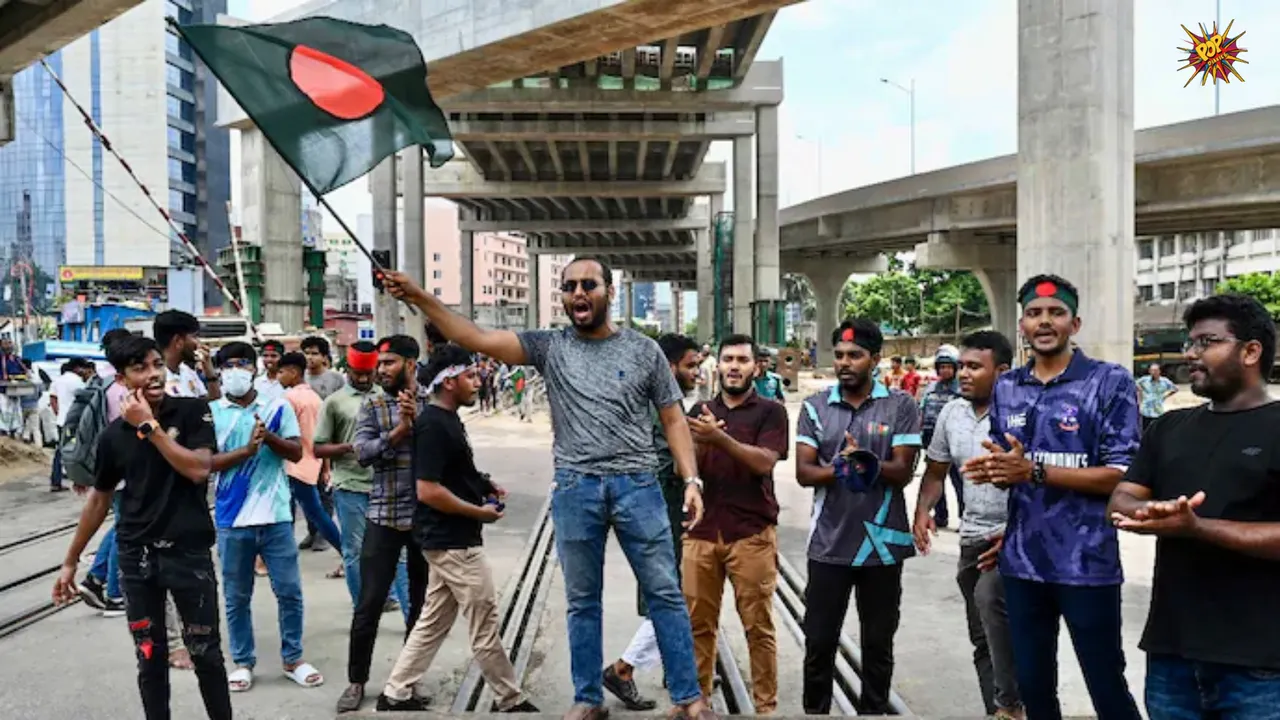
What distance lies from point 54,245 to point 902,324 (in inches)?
2925

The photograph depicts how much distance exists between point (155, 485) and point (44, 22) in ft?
30.2

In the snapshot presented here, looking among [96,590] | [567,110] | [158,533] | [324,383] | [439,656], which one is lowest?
[439,656]

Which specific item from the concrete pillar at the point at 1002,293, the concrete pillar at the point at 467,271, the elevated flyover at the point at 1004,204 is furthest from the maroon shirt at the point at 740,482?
the concrete pillar at the point at 467,271

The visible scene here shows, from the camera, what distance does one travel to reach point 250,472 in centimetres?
501

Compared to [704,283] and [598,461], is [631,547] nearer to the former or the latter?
[598,461]

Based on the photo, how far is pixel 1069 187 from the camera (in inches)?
449

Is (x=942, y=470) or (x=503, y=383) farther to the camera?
(x=503, y=383)

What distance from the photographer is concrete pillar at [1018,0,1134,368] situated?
11.2 meters

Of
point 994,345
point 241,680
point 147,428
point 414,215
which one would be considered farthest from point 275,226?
point 994,345

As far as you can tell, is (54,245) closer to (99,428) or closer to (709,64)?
(709,64)

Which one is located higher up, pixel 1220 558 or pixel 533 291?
pixel 533 291

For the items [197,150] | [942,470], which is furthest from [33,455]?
[197,150]

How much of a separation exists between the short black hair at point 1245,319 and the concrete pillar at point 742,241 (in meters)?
29.4

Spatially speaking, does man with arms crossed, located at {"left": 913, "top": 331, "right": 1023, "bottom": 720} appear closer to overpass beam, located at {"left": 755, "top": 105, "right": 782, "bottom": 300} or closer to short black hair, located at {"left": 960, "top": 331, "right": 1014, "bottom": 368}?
short black hair, located at {"left": 960, "top": 331, "right": 1014, "bottom": 368}
